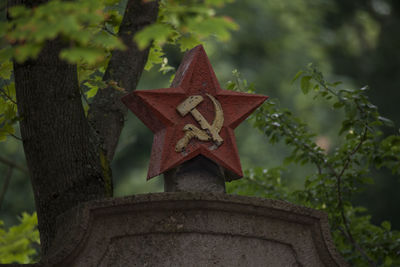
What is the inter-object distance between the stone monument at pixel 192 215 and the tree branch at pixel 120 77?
0.42 meters

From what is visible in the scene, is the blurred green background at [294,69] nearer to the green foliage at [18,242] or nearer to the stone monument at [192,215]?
the green foliage at [18,242]

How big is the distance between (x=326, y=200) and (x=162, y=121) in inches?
73.2

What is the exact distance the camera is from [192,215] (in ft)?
9.97

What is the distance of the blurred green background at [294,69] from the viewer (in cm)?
1056

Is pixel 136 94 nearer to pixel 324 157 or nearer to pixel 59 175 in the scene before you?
pixel 59 175

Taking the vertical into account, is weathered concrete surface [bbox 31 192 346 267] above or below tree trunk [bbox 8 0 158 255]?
below

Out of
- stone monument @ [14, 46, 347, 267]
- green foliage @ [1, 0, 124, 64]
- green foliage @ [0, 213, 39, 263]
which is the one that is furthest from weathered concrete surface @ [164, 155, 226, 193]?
green foliage @ [0, 213, 39, 263]

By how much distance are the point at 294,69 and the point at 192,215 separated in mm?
11100

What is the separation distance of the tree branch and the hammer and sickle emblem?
1.98 ft

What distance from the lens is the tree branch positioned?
153 inches

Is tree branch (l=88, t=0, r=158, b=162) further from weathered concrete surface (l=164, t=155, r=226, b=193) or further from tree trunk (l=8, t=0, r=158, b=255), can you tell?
weathered concrete surface (l=164, t=155, r=226, b=193)

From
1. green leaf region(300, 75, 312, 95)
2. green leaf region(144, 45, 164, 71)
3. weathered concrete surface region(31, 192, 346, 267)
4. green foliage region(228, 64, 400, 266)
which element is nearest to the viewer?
weathered concrete surface region(31, 192, 346, 267)

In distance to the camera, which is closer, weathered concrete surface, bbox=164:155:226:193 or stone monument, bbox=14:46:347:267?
stone monument, bbox=14:46:347:267

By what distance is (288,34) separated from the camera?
1481 centimetres
